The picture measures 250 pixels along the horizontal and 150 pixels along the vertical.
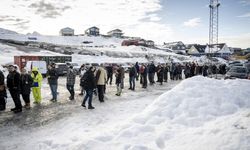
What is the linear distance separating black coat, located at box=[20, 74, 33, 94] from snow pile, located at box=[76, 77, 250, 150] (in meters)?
5.61

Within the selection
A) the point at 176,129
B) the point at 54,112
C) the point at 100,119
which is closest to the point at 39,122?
the point at 54,112

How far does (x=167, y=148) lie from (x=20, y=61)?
28.8m

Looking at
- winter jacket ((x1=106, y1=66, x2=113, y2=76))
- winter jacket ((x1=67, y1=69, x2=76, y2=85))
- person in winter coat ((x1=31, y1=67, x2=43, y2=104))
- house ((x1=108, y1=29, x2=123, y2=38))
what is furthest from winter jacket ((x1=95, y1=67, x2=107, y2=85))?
house ((x1=108, y1=29, x2=123, y2=38))

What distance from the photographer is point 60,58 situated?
35.5 meters

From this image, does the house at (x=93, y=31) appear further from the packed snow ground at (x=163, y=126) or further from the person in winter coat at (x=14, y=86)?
the packed snow ground at (x=163, y=126)

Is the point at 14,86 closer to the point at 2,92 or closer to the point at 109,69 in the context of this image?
the point at 2,92

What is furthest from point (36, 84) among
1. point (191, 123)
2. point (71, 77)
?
point (191, 123)

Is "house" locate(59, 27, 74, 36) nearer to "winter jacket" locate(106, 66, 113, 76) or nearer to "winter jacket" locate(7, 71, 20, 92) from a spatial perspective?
"winter jacket" locate(106, 66, 113, 76)

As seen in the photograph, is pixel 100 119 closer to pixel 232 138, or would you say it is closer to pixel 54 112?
pixel 54 112

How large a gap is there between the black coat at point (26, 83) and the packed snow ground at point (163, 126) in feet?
4.84

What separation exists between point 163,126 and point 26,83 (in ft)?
22.7

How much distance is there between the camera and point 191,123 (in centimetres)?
657

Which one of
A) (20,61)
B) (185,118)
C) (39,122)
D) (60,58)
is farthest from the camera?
(60,58)

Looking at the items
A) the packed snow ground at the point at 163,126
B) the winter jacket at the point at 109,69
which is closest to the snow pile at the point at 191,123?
the packed snow ground at the point at 163,126
